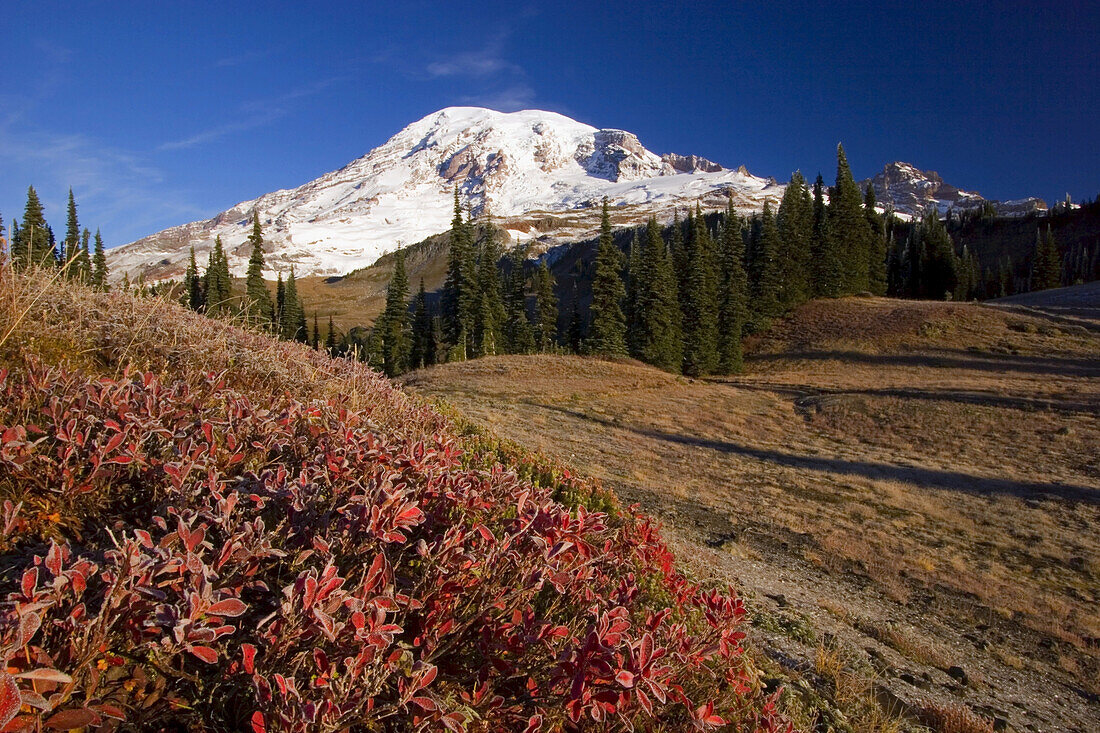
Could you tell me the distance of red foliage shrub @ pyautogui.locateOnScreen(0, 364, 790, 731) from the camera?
143cm

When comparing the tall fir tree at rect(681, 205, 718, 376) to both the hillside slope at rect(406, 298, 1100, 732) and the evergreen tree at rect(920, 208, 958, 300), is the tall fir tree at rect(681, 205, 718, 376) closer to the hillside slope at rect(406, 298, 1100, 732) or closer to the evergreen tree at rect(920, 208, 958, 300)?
the hillside slope at rect(406, 298, 1100, 732)

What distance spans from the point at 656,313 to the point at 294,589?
46.8 m

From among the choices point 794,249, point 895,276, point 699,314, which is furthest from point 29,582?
point 895,276

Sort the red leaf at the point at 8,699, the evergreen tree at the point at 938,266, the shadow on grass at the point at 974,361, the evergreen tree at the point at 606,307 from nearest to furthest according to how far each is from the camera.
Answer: the red leaf at the point at 8,699
the shadow on grass at the point at 974,361
the evergreen tree at the point at 606,307
the evergreen tree at the point at 938,266

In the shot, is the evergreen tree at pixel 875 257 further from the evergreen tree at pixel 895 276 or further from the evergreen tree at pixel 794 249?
the evergreen tree at pixel 895 276

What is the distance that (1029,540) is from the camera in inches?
495

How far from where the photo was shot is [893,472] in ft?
58.7

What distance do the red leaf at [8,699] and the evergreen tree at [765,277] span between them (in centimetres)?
5873

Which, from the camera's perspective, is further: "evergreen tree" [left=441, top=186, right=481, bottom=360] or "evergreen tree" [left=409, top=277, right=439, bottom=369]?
"evergreen tree" [left=409, top=277, right=439, bottom=369]

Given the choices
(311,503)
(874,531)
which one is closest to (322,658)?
(311,503)

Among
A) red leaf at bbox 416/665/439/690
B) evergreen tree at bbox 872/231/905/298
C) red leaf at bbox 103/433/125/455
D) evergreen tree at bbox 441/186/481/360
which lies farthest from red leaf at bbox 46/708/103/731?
evergreen tree at bbox 872/231/905/298

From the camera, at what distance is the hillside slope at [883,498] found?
617cm

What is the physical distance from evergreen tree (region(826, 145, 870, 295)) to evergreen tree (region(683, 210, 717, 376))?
18.3 meters

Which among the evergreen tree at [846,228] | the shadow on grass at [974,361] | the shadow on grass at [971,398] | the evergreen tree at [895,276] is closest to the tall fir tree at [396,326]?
the shadow on grass at [971,398]
